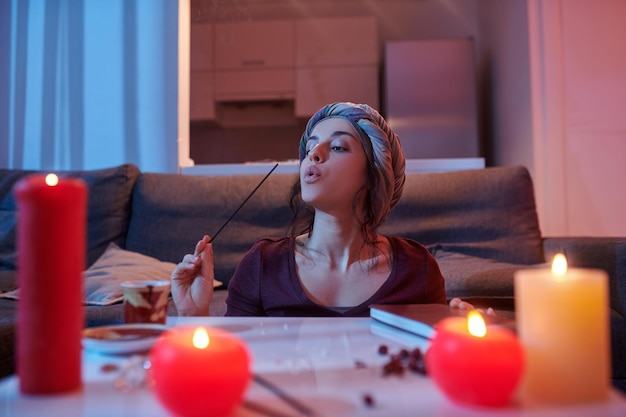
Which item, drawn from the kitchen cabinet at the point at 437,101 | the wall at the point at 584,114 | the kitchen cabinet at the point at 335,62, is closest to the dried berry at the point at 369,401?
the wall at the point at 584,114

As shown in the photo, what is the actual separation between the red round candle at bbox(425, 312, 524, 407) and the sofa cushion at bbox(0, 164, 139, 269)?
6.30 feet

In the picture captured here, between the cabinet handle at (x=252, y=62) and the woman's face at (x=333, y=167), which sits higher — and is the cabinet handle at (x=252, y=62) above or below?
above

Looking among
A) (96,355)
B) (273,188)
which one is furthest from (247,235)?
(96,355)

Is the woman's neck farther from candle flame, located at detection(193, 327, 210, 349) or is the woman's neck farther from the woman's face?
candle flame, located at detection(193, 327, 210, 349)

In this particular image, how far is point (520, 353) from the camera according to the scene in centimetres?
44

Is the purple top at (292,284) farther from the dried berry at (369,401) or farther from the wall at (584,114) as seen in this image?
the wall at (584,114)

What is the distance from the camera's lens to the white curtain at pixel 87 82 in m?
2.86

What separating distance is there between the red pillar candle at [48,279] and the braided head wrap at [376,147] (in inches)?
30.9

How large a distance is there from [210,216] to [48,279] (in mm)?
1737

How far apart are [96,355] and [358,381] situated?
11.9 inches

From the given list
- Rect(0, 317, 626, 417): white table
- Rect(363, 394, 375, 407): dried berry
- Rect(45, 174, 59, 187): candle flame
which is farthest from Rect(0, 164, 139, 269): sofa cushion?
Rect(363, 394, 375, 407): dried berry

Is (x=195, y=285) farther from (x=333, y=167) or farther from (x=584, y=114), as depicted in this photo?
(x=584, y=114)

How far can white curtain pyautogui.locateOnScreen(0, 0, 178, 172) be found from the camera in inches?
113

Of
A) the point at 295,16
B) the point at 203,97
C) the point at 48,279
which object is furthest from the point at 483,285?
the point at 295,16
